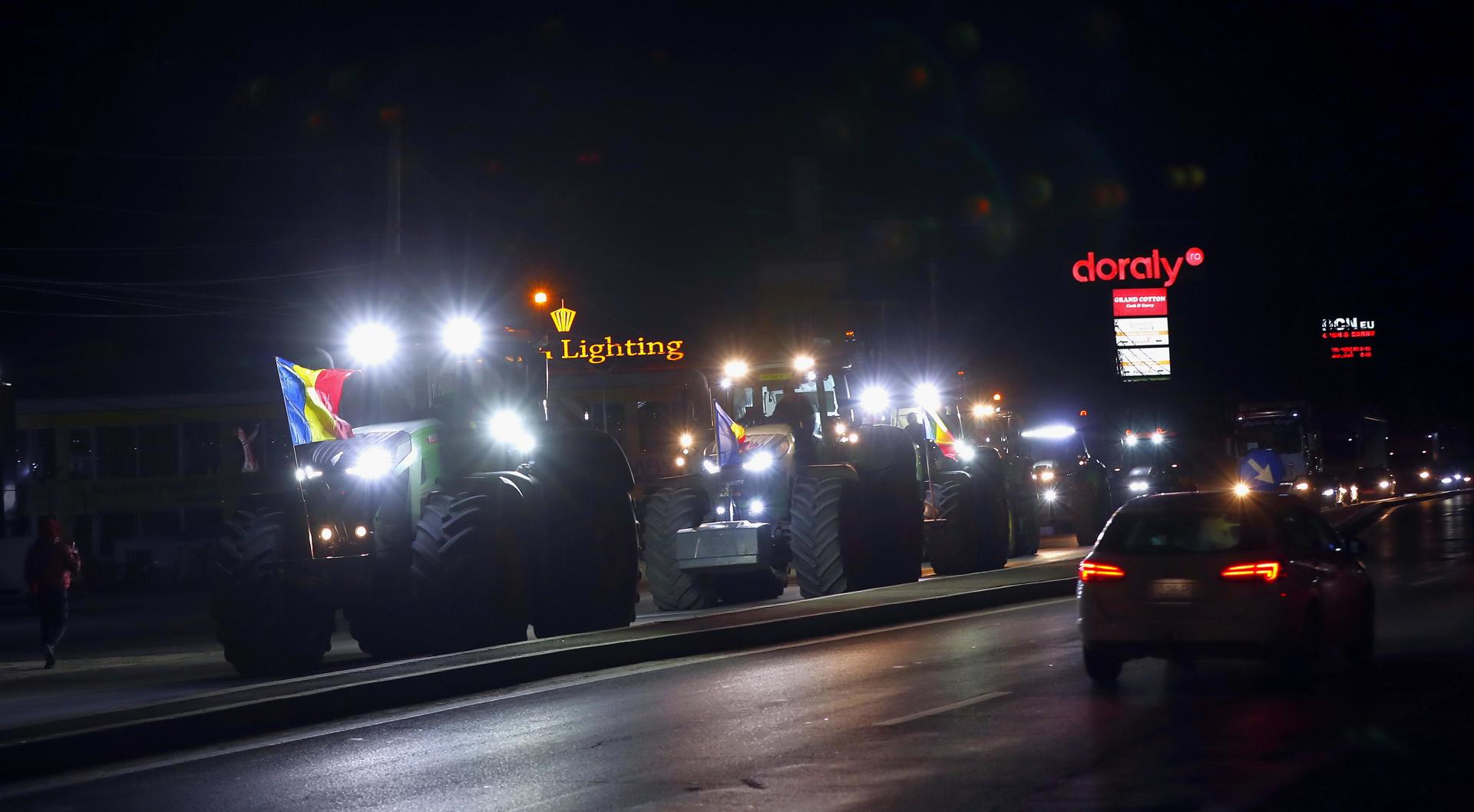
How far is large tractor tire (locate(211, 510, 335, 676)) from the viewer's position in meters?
16.2

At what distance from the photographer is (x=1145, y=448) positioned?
43094 millimetres

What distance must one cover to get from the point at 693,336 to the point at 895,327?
29.7 ft

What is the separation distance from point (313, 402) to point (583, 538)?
388 cm

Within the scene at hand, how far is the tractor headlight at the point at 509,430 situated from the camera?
57.1 feet

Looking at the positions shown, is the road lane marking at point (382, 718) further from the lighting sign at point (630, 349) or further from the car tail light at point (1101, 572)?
the lighting sign at point (630, 349)

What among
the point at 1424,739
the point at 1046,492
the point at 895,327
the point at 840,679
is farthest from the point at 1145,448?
the point at 1424,739

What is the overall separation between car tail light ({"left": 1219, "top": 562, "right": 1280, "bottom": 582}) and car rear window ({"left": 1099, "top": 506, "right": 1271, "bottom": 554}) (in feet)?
0.55

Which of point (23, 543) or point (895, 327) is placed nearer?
point (23, 543)

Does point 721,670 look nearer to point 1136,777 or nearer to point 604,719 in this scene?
point 604,719

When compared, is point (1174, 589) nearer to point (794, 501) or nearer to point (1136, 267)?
point (794, 501)

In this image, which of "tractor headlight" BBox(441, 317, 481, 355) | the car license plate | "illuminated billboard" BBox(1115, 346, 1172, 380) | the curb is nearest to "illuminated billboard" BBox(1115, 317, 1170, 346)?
"illuminated billboard" BBox(1115, 346, 1172, 380)

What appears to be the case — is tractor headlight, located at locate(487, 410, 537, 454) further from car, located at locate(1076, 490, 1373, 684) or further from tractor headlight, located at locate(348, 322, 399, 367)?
car, located at locate(1076, 490, 1373, 684)

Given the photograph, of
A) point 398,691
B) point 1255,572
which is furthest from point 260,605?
point 1255,572

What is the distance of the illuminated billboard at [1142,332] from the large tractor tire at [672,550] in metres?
71.0
